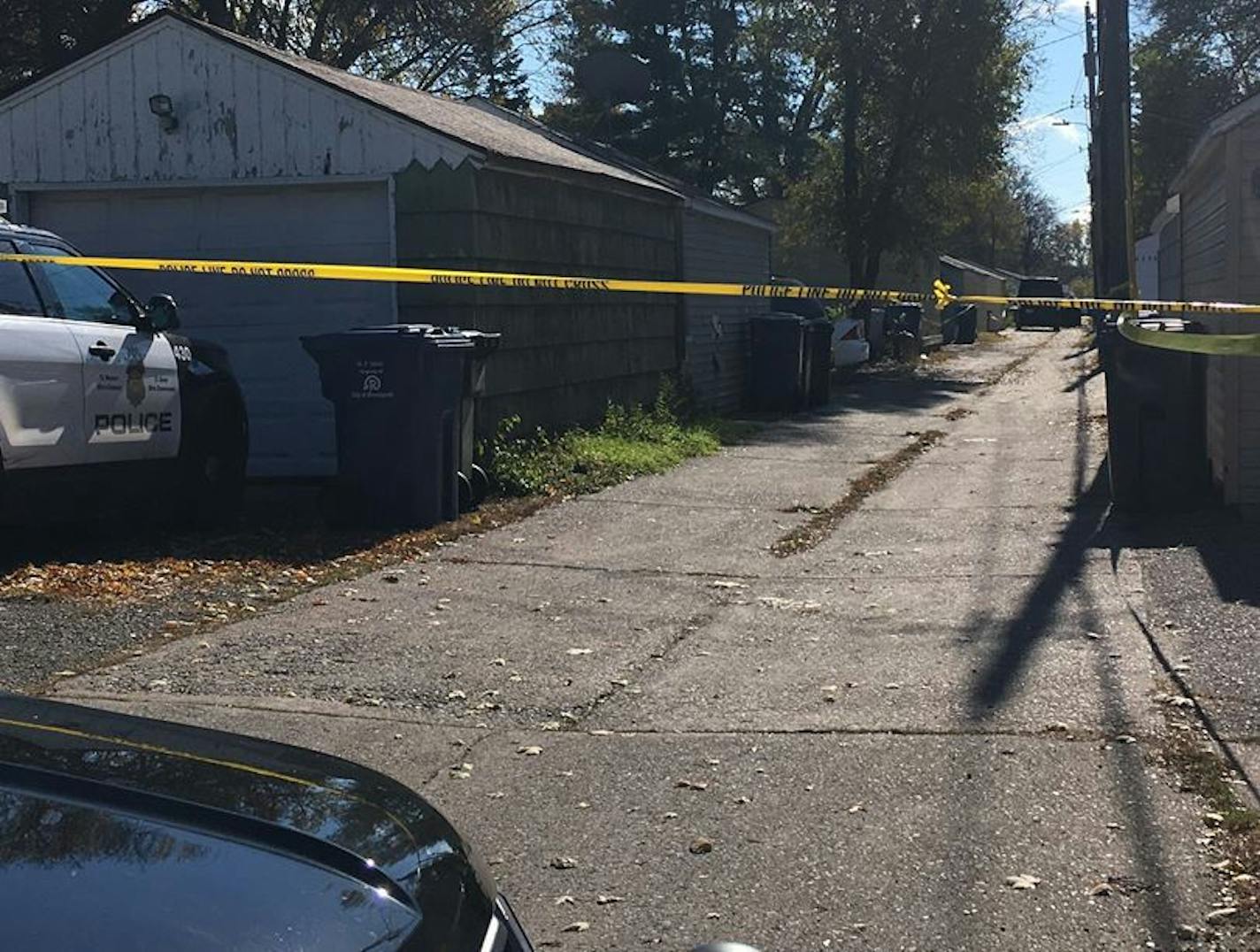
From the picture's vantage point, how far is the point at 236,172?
1248cm

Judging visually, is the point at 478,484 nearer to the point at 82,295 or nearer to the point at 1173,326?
the point at 82,295

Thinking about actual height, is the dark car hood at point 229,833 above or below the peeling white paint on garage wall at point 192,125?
below

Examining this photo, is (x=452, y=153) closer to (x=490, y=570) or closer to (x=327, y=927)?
(x=490, y=570)

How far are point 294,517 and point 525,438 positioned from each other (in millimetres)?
2958

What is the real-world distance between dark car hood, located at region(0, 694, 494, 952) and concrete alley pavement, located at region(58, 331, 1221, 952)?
5.42 feet

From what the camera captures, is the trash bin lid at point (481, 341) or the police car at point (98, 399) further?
the trash bin lid at point (481, 341)

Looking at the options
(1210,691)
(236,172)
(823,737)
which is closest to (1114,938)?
(823,737)

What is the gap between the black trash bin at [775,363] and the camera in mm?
21984

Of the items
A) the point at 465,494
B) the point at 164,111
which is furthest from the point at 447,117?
the point at 465,494

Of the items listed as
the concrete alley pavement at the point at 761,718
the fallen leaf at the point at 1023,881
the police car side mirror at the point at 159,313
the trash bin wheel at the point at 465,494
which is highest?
the police car side mirror at the point at 159,313

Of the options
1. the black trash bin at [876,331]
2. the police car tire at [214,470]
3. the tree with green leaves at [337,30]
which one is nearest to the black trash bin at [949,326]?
the black trash bin at [876,331]

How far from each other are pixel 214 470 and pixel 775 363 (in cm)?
1293

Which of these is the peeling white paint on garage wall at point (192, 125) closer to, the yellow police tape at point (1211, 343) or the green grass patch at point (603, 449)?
the green grass patch at point (603, 449)

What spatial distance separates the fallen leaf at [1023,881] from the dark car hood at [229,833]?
87.3 inches
